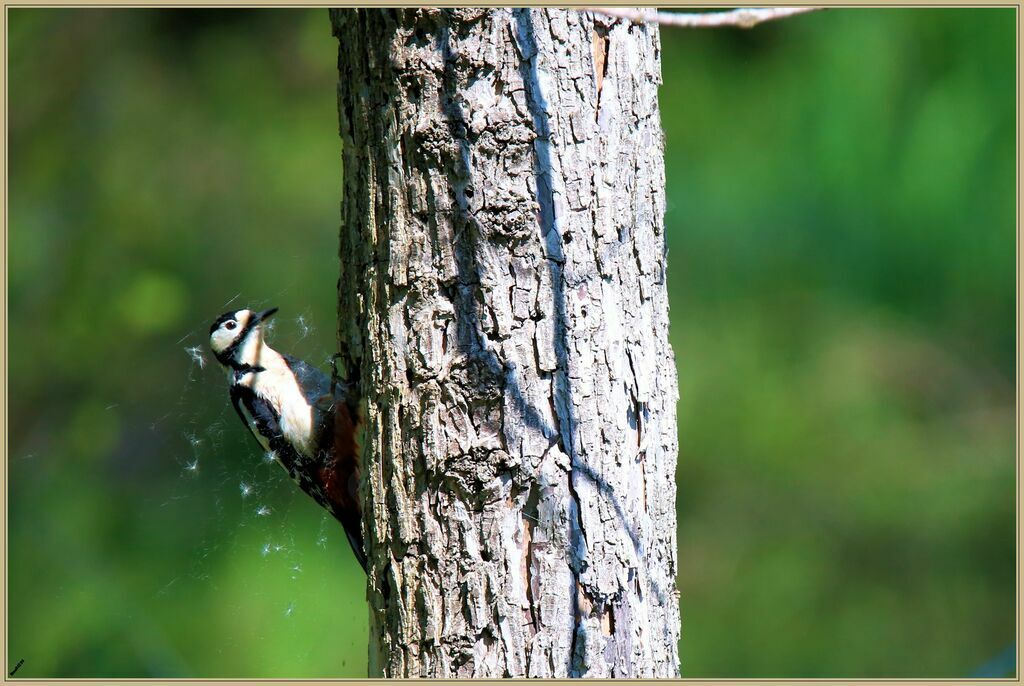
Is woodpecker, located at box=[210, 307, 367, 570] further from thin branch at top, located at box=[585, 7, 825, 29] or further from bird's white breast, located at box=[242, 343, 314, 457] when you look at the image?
thin branch at top, located at box=[585, 7, 825, 29]

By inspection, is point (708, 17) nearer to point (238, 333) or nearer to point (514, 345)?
point (514, 345)

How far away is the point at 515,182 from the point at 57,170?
4172 millimetres

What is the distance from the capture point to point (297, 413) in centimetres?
266

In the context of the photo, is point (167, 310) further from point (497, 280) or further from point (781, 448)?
point (781, 448)

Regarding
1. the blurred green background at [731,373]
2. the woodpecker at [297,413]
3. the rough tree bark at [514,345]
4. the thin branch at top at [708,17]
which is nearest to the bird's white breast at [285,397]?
the woodpecker at [297,413]

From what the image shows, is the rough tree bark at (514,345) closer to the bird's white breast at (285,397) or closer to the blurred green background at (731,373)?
the bird's white breast at (285,397)

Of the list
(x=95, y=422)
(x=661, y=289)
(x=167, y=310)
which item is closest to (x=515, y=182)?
(x=661, y=289)

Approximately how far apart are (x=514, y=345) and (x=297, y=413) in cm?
130

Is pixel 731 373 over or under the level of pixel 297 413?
over

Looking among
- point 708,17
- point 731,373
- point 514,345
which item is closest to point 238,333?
point 514,345

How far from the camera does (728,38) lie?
4.79 m

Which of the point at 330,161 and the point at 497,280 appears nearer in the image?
the point at 497,280

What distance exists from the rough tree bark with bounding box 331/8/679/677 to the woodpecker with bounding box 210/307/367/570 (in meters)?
0.72

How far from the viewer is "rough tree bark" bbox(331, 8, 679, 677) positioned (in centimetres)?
156
